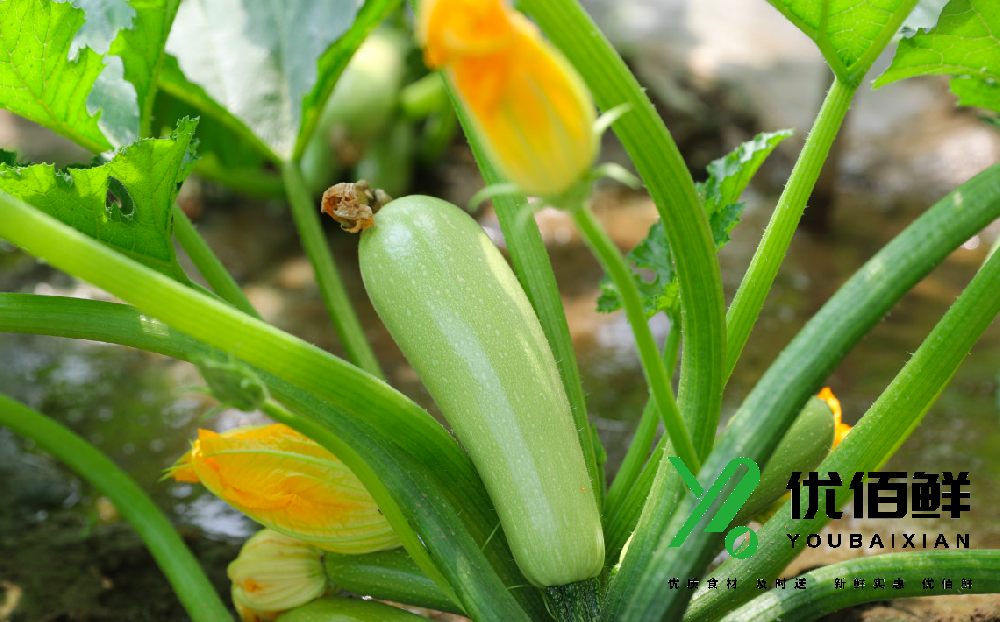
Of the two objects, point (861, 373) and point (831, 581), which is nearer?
point (831, 581)

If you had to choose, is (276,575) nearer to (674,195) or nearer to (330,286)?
(330,286)

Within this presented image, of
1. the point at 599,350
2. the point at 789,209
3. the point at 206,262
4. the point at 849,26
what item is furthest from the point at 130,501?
the point at 599,350

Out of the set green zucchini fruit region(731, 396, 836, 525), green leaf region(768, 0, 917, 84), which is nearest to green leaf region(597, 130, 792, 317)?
green leaf region(768, 0, 917, 84)

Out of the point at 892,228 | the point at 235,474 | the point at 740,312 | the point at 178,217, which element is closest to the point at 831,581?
the point at 740,312

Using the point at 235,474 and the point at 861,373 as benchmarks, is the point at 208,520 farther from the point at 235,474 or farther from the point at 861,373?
the point at 861,373

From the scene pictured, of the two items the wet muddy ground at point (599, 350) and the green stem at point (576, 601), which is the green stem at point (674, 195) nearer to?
the green stem at point (576, 601)
